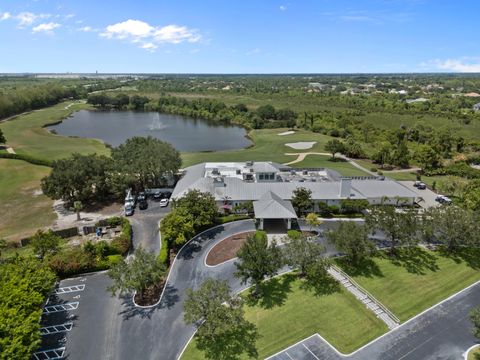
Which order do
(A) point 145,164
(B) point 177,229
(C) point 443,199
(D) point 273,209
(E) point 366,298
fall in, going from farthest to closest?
1. (A) point 145,164
2. (C) point 443,199
3. (D) point 273,209
4. (B) point 177,229
5. (E) point 366,298

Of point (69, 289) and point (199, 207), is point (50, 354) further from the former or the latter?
point (199, 207)

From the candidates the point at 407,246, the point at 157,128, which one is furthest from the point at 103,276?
the point at 157,128

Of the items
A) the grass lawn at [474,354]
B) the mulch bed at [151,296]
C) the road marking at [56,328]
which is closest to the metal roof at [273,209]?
the mulch bed at [151,296]

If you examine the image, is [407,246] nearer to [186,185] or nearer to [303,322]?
[303,322]

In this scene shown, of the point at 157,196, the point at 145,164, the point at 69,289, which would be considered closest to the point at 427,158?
the point at 157,196

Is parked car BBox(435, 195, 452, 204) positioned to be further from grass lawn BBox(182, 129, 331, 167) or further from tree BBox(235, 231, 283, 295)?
tree BBox(235, 231, 283, 295)

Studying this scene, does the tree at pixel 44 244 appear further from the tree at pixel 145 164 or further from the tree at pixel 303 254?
the tree at pixel 303 254
